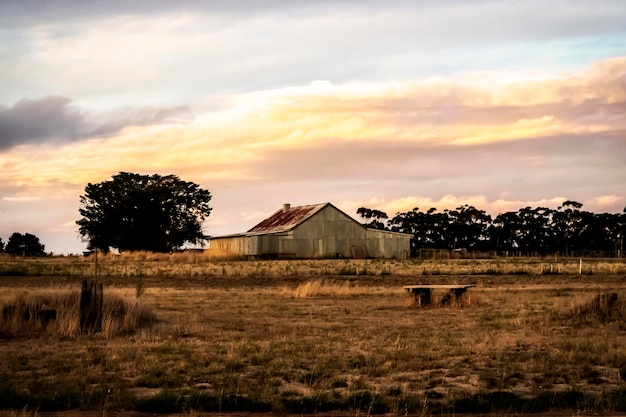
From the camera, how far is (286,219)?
272 ft

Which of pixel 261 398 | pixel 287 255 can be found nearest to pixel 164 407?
pixel 261 398

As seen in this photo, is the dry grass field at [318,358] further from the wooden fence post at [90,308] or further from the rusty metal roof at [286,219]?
the rusty metal roof at [286,219]

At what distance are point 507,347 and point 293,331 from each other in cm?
506

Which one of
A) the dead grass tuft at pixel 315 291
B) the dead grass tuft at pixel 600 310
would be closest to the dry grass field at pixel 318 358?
the dead grass tuft at pixel 600 310

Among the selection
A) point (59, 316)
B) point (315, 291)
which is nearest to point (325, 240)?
point (315, 291)

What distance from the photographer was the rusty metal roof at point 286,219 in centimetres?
7631

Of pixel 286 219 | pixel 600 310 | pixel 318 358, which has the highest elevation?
pixel 286 219

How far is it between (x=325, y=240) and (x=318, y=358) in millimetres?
61564

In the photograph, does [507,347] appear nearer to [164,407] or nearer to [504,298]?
[164,407]

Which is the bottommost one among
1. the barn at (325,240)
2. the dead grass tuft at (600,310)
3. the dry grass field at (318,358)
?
the dry grass field at (318,358)

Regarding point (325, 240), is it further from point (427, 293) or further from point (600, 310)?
point (600, 310)

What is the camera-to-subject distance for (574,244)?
120 metres

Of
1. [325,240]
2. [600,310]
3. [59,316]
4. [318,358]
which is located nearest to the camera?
[318,358]

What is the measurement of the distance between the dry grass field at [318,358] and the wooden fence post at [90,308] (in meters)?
0.29
